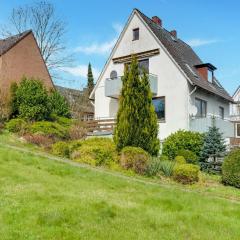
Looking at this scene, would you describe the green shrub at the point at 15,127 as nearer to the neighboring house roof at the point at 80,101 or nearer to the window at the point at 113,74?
the window at the point at 113,74

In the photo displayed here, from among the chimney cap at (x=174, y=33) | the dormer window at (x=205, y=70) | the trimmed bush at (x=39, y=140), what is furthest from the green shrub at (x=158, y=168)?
the chimney cap at (x=174, y=33)

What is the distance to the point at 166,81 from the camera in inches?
1182

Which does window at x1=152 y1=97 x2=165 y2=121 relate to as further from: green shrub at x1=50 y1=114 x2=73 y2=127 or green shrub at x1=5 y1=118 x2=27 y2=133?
green shrub at x1=5 y1=118 x2=27 y2=133

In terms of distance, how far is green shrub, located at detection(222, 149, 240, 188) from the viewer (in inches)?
710

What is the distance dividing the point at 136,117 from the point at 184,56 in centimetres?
1319

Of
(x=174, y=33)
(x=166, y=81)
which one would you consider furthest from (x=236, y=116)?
(x=166, y=81)

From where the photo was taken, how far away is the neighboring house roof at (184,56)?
3010 cm

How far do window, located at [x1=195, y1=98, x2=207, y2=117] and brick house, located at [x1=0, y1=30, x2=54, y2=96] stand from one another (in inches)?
551

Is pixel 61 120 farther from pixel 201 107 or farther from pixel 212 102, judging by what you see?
pixel 212 102

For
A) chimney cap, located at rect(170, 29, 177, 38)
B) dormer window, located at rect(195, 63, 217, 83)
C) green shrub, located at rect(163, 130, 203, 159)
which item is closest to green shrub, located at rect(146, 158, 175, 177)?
green shrub, located at rect(163, 130, 203, 159)

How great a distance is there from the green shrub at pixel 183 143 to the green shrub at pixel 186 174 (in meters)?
6.57

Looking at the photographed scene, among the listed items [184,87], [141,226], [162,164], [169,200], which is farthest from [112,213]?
[184,87]

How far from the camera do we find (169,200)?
11.8m

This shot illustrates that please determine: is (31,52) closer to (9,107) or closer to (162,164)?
(9,107)
